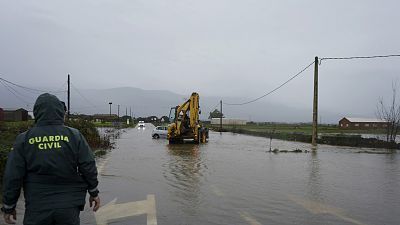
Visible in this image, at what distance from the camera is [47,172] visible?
4199 millimetres

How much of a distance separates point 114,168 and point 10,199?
1259 centimetres

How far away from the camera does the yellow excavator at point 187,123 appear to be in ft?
117

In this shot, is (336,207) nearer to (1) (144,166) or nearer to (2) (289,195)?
(2) (289,195)

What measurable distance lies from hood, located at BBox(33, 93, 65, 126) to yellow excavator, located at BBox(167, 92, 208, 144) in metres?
30.8

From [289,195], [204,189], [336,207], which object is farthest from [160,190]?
[336,207]

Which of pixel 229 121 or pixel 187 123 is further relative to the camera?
pixel 229 121

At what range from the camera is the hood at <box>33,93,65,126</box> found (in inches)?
171

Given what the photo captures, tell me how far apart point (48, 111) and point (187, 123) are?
32.2m

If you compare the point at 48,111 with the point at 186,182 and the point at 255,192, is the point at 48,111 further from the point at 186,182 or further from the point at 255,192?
the point at 186,182

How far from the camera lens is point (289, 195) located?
428 inches

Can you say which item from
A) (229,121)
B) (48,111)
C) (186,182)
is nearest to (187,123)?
(186,182)

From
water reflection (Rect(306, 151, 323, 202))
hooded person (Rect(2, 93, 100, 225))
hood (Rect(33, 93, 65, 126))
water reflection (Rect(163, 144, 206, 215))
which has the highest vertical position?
hood (Rect(33, 93, 65, 126))

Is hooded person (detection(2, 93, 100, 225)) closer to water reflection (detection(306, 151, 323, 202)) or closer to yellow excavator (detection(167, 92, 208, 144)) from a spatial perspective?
water reflection (detection(306, 151, 323, 202))

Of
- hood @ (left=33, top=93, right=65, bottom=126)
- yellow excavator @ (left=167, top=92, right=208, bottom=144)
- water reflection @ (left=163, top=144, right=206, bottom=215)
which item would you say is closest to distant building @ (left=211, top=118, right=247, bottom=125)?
yellow excavator @ (left=167, top=92, right=208, bottom=144)
